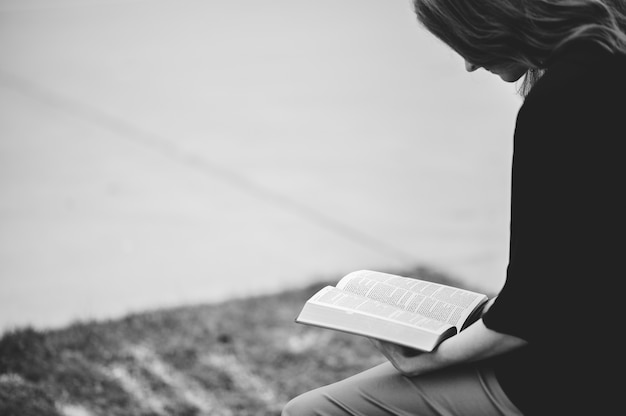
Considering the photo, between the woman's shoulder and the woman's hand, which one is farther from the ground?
the woman's shoulder

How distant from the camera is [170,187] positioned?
16.5 ft

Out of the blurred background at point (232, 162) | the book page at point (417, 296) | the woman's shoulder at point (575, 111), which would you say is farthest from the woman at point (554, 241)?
the blurred background at point (232, 162)

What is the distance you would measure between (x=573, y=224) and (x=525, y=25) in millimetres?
444

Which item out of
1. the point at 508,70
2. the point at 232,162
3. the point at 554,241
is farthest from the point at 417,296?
the point at 232,162

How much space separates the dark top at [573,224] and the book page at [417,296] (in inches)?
9.4

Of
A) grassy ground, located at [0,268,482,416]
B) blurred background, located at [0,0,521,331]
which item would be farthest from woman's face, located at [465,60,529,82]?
grassy ground, located at [0,268,482,416]

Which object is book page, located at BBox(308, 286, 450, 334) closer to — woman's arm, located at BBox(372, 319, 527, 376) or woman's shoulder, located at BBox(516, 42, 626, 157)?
woman's arm, located at BBox(372, 319, 527, 376)

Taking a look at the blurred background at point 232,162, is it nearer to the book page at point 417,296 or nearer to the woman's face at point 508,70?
the woman's face at point 508,70

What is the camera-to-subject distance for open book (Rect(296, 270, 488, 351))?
1610mm

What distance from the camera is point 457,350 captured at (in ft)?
5.17

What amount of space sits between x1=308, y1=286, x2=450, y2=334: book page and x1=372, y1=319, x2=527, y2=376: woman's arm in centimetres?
5

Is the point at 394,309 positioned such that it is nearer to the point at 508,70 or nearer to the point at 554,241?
the point at 554,241

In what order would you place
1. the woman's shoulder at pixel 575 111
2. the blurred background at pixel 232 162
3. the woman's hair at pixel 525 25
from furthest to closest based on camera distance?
the blurred background at pixel 232 162 → the woman's hair at pixel 525 25 → the woman's shoulder at pixel 575 111

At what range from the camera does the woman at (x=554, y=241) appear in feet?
4.76
